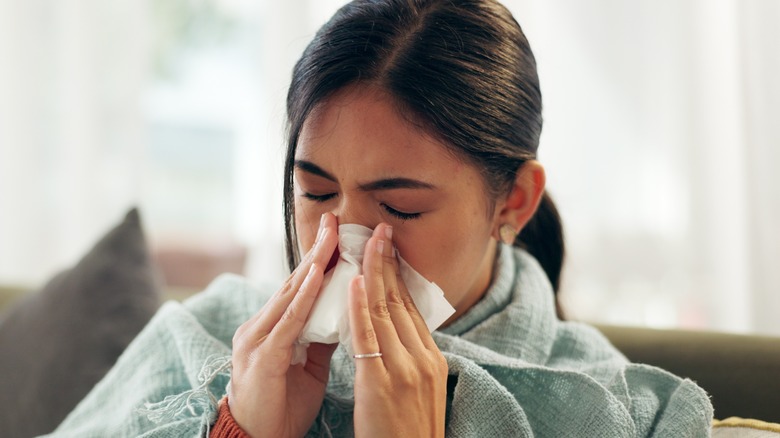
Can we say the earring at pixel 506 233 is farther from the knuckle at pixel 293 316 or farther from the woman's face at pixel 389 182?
the knuckle at pixel 293 316

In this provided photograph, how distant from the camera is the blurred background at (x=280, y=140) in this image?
87.6 inches

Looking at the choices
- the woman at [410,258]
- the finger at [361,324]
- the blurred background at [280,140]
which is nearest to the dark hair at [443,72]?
the woman at [410,258]

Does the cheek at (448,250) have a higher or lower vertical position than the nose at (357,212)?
lower

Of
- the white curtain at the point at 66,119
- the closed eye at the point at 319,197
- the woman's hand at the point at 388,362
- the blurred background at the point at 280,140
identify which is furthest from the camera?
the white curtain at the point at 66,119

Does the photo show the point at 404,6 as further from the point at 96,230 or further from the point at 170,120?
the point at 170,120

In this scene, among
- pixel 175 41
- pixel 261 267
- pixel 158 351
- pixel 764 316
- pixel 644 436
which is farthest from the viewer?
pixel 175 41

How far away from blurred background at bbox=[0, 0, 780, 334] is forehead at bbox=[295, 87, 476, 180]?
1.97 ft

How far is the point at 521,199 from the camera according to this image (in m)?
1.27

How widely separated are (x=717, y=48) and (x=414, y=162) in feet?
4.69

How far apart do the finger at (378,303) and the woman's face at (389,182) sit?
61 millimetres

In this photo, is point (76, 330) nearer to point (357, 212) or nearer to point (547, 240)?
point (357, 212)

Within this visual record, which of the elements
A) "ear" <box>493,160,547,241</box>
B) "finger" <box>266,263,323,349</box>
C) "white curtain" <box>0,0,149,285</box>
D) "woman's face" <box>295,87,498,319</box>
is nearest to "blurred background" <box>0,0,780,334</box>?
"white curtain" <box>0,0,149,285</box>

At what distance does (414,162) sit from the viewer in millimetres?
1101

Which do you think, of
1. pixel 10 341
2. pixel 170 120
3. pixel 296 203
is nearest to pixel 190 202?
pixel 170 120
